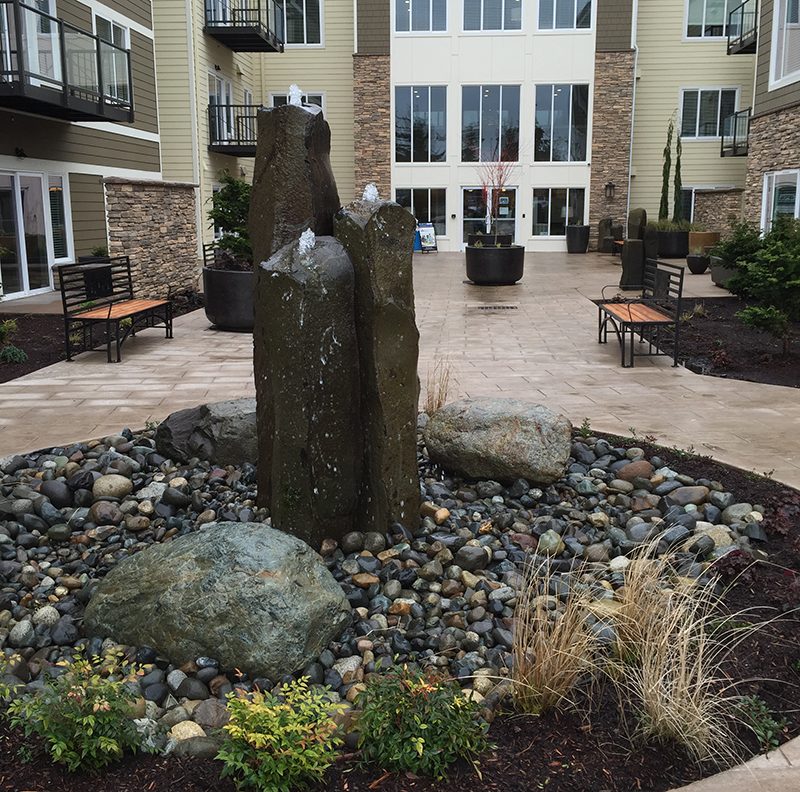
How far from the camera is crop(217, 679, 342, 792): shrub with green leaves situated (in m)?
2.70

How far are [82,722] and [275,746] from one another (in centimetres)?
67

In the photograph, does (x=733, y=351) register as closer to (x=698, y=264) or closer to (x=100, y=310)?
(x=100, y=310)

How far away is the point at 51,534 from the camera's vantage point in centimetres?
488

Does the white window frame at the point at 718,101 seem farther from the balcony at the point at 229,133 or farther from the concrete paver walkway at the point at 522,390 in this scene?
the concrete paver walkway at the point at 522,390

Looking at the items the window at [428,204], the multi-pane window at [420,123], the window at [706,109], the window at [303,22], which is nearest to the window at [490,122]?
the multi-pane window at [420,123]

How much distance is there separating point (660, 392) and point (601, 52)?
80.4 ft

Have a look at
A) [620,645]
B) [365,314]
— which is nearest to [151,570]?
[365,314]

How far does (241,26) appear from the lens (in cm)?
2420

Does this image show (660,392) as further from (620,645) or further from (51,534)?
(51,534)

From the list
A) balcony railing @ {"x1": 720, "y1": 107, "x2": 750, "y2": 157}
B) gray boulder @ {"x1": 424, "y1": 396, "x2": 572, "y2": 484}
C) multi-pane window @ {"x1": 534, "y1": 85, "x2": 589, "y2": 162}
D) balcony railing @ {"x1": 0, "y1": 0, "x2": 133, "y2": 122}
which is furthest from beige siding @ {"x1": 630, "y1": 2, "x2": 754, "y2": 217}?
gray boulder @ {"x1": 424, "y1": 396, "x2": 572, "y2": 484}

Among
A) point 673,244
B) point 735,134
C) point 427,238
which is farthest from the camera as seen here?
point 427,238

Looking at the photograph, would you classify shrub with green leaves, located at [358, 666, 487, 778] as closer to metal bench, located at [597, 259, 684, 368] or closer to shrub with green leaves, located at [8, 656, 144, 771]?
shrub with green leaves, located at [8, 656, 144, 771]

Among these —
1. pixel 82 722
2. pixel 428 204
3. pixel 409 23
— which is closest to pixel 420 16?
pixel 409 23

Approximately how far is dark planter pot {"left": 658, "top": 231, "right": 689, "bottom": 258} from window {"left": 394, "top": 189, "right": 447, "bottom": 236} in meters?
8.10
